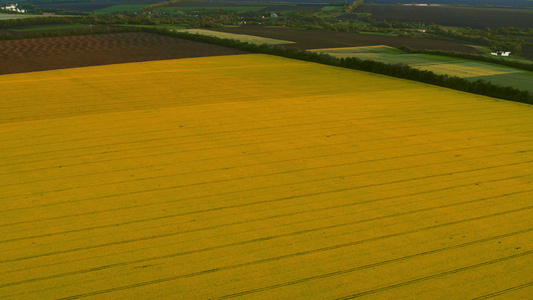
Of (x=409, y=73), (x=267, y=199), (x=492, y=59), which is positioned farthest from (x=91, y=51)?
(x=267, y=199)

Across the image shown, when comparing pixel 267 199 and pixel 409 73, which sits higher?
pixel 409 73

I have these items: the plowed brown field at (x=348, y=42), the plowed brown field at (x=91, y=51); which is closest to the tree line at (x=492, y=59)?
the plowed brown field at (x=348, y=42)

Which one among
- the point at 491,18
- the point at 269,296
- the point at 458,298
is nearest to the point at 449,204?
the point at 458,298

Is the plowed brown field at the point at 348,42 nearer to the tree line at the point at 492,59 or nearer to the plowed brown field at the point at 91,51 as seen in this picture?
the tree line at the point at 492,59

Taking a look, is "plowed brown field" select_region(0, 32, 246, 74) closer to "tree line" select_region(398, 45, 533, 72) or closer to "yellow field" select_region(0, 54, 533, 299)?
"yellow field" select_region(0, 54, 533, 299)

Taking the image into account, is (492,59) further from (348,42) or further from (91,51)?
(91,51)

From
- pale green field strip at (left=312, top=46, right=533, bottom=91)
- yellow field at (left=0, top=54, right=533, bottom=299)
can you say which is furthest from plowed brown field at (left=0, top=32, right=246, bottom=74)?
yellow field at (left=0, top=54, right=533, bottom=299)

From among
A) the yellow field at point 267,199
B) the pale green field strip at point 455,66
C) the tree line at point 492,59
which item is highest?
the tree line at point 492,59
